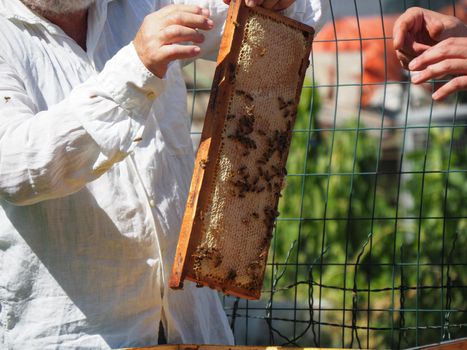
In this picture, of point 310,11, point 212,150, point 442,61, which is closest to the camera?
point 212,150

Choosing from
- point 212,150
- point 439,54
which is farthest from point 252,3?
point 439,54

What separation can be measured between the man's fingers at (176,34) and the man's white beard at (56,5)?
1.64 ft

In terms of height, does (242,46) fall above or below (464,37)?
above

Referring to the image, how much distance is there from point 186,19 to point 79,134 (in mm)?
366

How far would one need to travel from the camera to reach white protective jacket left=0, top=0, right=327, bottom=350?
2029mm

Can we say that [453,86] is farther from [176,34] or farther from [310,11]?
[176,34]

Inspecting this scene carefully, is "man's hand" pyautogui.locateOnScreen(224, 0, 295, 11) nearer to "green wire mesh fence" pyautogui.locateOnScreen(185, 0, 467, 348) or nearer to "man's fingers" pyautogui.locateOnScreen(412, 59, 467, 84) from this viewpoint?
"man's fingers" pyautogui.locateOnScreen(412, 59, 467, 84)

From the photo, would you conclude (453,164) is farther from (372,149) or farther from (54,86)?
(54,86)

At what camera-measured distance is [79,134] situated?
2014 millimetres

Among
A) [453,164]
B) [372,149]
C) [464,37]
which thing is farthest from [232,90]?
[372,149]

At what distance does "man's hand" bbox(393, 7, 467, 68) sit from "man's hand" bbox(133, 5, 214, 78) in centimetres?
65

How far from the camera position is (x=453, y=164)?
551cm

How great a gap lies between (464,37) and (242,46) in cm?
66

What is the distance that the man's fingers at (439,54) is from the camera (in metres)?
2.25
